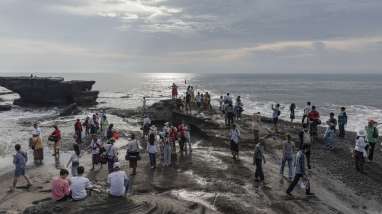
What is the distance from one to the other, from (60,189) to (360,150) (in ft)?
39.9

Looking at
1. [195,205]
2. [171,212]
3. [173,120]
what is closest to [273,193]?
[195,205]


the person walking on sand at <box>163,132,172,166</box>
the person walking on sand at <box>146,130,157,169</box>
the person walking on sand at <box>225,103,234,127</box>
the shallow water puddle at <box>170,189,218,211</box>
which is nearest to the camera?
the shallow water puddle at <box>170,189,218,211</box>

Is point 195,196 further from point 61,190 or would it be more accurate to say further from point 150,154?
point 61,190

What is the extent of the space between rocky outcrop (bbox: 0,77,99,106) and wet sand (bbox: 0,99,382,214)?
36.5 meters

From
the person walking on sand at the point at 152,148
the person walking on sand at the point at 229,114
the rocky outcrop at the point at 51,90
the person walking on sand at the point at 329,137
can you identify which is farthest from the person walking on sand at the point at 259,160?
the rocky outcrop at the point at 51,90

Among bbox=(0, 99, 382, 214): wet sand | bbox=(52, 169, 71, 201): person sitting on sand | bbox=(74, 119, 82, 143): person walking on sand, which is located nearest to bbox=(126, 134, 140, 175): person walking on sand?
bbox=(0, 99, 382, 214): wet sand

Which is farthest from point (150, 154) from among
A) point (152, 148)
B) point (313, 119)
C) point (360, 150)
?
point (313, 119)

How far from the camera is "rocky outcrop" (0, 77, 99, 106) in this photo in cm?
5416

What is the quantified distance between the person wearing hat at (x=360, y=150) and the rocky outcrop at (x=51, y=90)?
43.5 m

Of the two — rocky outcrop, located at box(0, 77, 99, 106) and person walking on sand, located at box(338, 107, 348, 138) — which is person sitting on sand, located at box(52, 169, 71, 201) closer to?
person walking on sand, located at box(338, 107, 348, 138)

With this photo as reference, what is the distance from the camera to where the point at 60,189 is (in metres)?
10.7

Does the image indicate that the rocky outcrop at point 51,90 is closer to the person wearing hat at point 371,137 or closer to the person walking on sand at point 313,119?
the person walking on sand at point 313,119

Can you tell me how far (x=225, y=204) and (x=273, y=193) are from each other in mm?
2197

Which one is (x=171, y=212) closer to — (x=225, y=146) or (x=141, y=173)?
(x=141, y=173)
